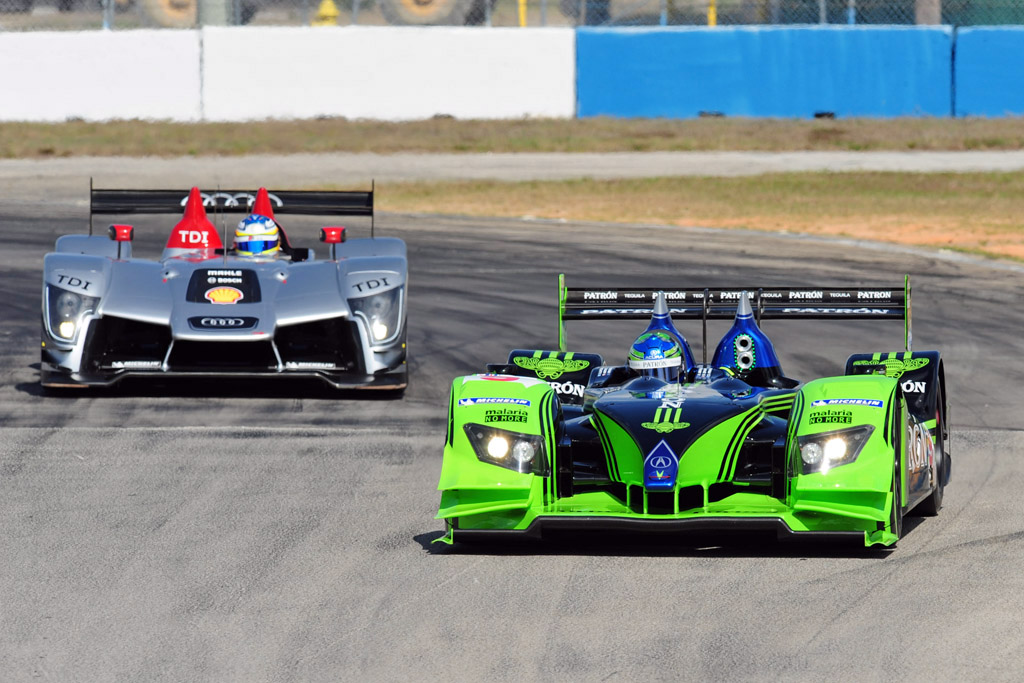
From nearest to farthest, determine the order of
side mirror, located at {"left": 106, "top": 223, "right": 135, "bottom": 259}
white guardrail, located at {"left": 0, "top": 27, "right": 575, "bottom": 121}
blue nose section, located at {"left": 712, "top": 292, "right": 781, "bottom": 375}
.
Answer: blue nose section, located at {"left": 712, "top": 292, "right": 781, "bottom": 375}
side mirror, located at {"left": 106, "top": 223, "right": 135, "bottom": 259}
white guardrail, located at {"left": 0, "top": 27, "right": 575, "bottom": 121}

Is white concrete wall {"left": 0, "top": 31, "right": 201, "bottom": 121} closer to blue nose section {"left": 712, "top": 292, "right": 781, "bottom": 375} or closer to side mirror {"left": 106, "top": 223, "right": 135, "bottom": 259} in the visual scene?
side mirror {"left": 106, "top": 223, "right": 135, "bottom": 259}

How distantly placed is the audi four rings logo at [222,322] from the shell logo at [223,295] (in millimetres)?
244

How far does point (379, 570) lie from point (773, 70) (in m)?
30.9

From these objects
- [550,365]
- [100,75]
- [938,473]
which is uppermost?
[100,75]

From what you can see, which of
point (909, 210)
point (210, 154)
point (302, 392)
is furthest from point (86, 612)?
point (210, 154)

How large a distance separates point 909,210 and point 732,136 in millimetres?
10319

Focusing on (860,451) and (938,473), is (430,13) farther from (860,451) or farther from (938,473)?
(860,451)

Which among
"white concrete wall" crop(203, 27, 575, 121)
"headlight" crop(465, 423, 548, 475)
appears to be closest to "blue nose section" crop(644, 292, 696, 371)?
"headlight" crop(465, 423, 548, 475)

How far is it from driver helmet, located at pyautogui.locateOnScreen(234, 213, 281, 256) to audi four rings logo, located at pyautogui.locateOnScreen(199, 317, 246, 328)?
165 cm

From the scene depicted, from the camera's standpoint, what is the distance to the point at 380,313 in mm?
12812

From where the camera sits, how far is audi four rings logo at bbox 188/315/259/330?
1238cm

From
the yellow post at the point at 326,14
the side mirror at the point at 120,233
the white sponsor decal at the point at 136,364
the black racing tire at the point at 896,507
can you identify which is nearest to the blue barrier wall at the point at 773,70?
the yellow post at the point at 326,14

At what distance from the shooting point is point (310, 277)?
1317 cm

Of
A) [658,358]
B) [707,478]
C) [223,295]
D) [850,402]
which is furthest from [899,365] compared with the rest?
[223,295]
